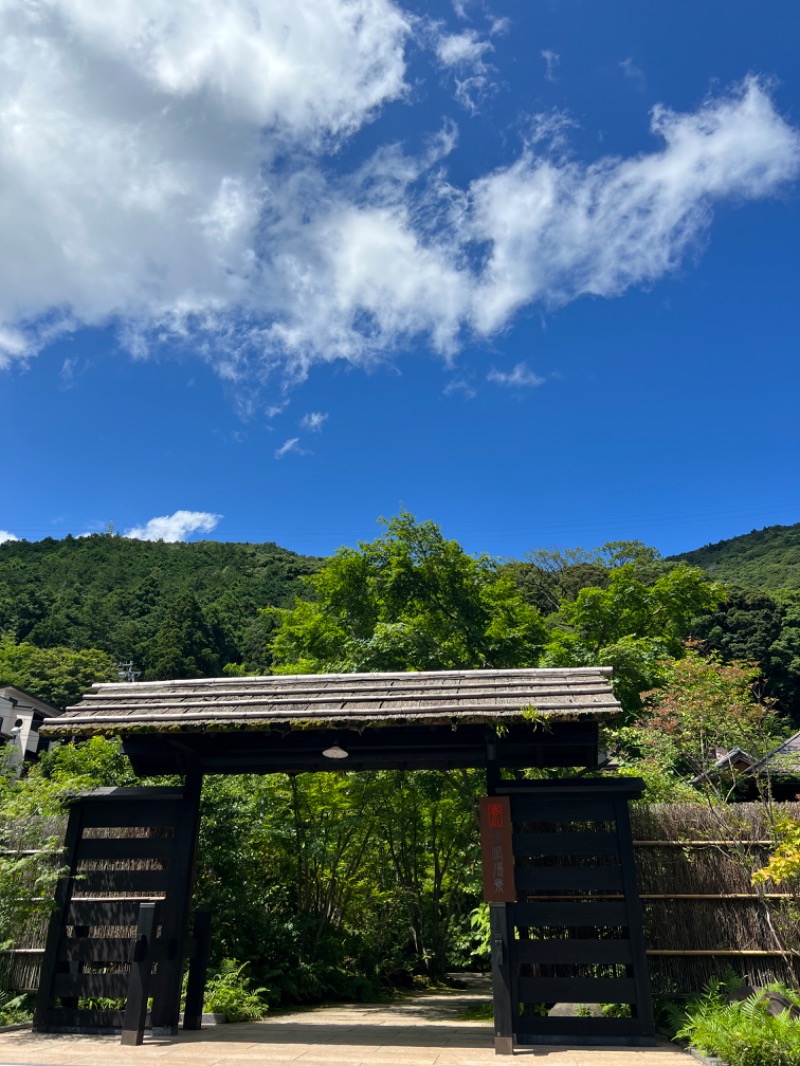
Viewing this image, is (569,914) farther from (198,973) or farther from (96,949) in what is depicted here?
(96,949)

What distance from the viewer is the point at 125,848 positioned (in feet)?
22.7

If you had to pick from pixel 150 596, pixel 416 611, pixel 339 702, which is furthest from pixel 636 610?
pixel 150 596

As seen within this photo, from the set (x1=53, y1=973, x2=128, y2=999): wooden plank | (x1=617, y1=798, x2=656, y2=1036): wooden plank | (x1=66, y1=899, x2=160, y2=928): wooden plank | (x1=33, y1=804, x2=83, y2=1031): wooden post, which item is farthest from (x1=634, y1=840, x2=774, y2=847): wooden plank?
(x1=33, y1=804, x2=83, y2=1031): wooden post

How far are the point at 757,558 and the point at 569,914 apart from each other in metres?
54.5

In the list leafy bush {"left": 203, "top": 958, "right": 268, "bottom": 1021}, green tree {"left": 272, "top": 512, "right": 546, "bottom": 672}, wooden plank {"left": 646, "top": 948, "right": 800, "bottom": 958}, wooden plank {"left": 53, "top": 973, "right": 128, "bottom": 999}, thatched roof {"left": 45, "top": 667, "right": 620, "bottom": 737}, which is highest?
green tree {"left": 272, "top": 512, "right": 546, "bottom": 672}

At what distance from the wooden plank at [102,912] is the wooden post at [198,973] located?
615 millimetres

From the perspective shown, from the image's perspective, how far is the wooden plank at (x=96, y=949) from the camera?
656cm

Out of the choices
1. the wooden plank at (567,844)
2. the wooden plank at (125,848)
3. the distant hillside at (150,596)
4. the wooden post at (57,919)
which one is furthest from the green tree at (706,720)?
the distant hillside at (150,596)

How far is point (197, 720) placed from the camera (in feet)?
21.4

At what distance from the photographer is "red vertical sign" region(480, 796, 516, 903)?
6.14 metres

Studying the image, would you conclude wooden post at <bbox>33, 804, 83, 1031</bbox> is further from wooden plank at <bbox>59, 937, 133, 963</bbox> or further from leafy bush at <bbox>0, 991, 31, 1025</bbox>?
leafy bush at <bbox>0, 991, 31, 1025</bbox>

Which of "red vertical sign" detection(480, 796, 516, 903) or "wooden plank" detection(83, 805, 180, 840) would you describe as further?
"wooden plank" detection(83, 805, 180, 840)

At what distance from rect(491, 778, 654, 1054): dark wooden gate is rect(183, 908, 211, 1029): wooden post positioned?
2.89 m

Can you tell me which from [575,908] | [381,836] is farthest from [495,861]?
[381,836]
